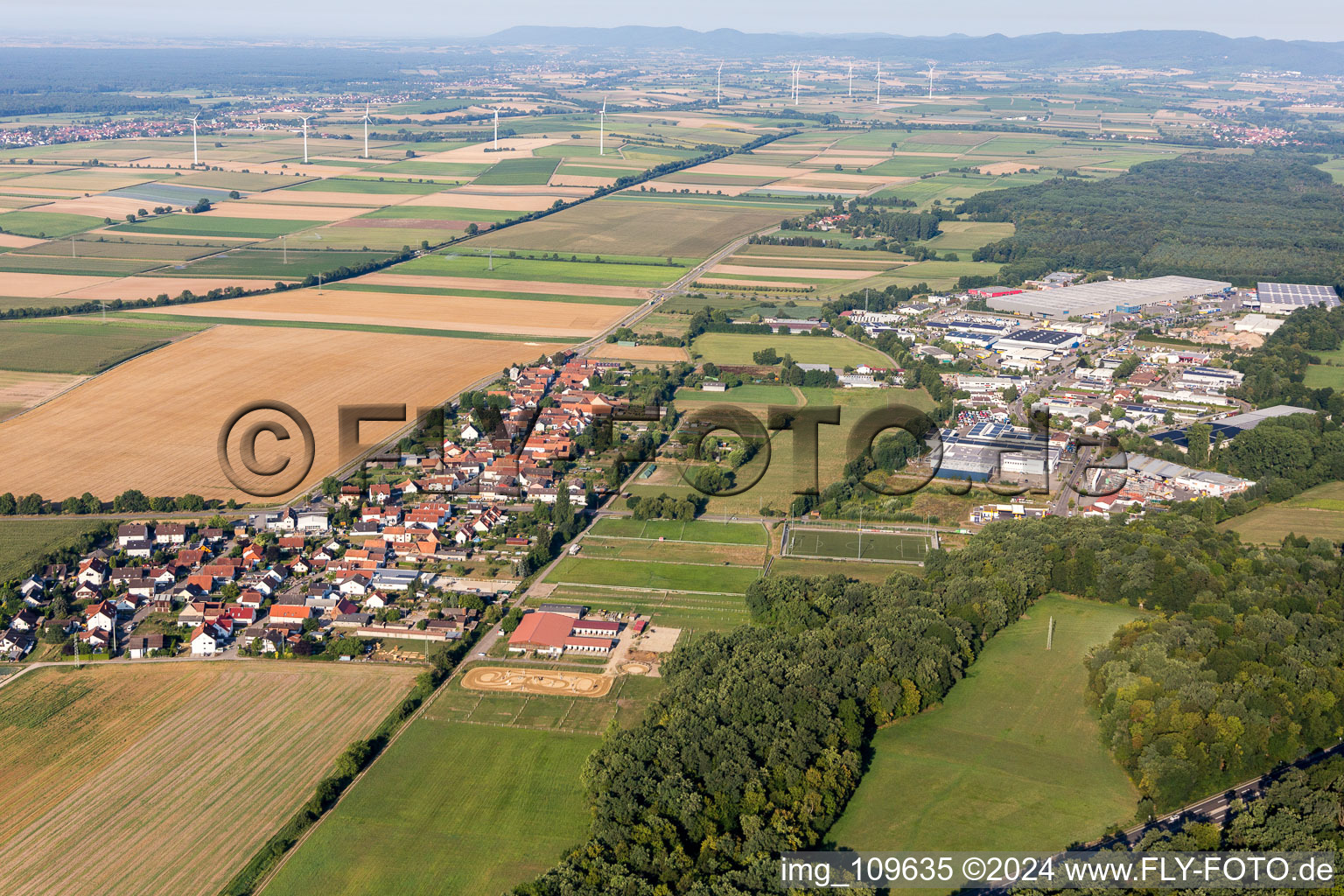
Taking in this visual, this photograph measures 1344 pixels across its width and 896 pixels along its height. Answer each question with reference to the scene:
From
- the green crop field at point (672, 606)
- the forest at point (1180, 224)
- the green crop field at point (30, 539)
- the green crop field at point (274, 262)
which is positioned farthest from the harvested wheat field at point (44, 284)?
the forest at point (1180, 224)

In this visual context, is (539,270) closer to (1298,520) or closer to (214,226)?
(214,226)

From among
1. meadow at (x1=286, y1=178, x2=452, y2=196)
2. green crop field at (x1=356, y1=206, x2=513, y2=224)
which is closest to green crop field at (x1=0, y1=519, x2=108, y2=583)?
green crop field at (x1=356, y1=206, x2=513, y2=224)

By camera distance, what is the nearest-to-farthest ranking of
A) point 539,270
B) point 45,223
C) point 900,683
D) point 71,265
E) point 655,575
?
point 900,683
point 655,575
point 71,265
point 539,270
point 45,223

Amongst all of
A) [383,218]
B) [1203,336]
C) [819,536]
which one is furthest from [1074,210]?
[819,536]

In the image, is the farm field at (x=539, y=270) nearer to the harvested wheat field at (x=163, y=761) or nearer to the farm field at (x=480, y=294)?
the farm field at (x=480, y=294)

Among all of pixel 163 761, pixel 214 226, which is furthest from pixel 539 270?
pixel 163 761

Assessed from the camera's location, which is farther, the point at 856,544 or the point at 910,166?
the point at 910,166

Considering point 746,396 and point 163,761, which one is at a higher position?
point 746,396

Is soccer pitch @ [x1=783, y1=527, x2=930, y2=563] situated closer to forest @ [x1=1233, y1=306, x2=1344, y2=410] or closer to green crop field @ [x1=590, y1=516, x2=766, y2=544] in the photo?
green crop field @ [x1=590, y1=516, x2=766, y2=544]

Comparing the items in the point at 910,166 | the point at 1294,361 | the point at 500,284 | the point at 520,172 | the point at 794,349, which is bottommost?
the point at 794,349
